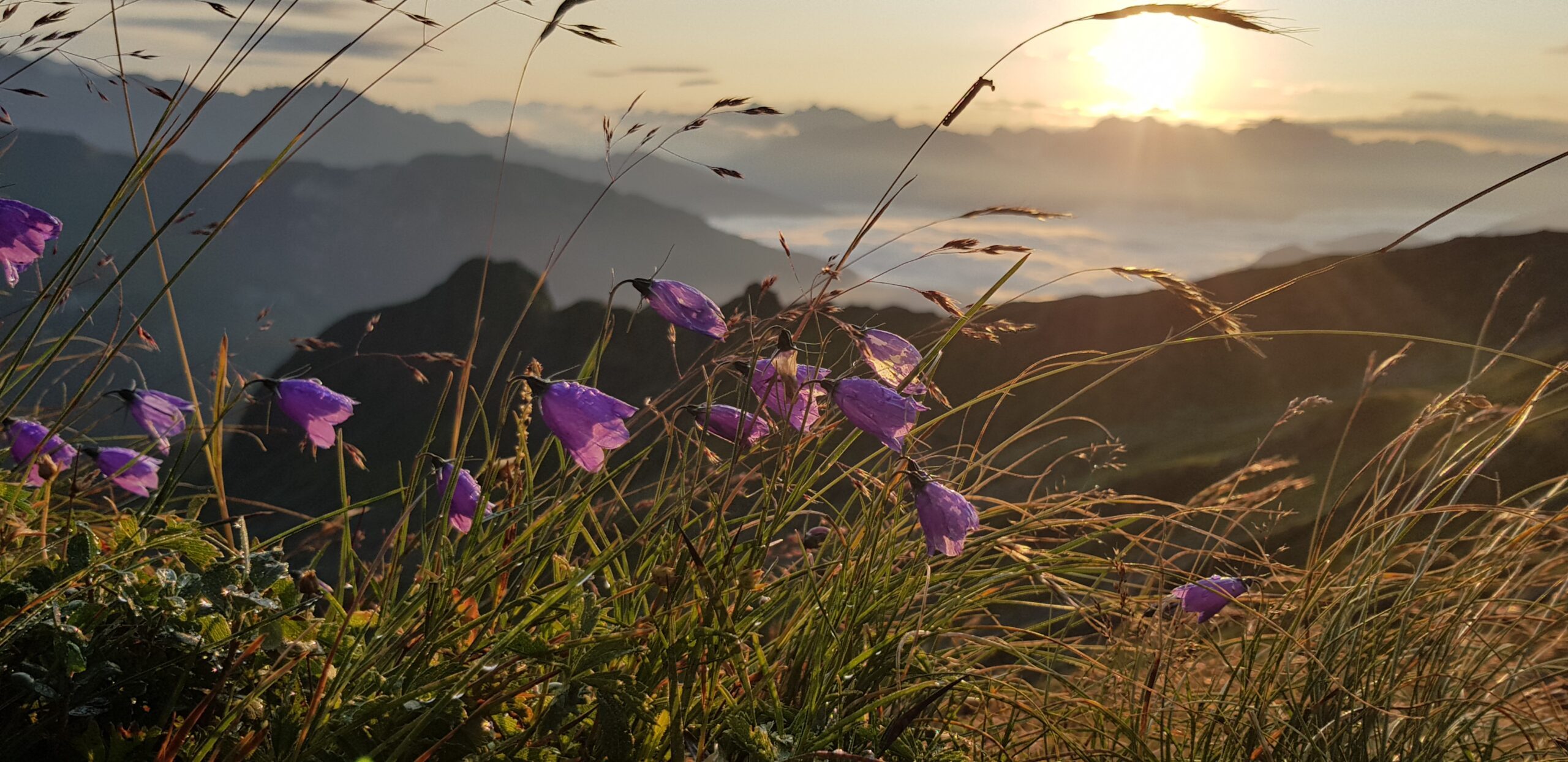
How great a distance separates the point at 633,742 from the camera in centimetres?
155

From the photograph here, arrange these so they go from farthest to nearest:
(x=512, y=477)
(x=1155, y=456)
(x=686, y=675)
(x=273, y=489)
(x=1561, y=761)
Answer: (x=273, y=489) < (x=1155, y=456) < (x=1561, y=761) < (x=512, y=477) < (x=686, y=675)

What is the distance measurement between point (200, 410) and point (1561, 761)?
8.54 ft

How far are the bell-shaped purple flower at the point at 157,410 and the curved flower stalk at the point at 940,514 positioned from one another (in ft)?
4.57

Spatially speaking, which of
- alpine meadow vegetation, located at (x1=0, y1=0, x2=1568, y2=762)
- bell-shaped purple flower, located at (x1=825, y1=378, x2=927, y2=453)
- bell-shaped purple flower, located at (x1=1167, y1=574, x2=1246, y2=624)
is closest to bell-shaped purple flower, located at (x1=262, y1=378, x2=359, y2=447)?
alpine meadow vegetation, located at (x1=0, y1=0, x2=1568, y2=762)

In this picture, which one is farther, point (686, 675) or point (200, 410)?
point (200, 410)

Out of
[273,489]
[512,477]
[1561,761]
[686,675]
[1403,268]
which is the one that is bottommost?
[273,489]

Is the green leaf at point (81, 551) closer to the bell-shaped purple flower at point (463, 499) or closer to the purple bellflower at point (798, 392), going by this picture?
the bell-shaped purple flower at point (463, 499)

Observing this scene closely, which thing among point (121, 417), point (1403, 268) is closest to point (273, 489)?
point (1403, 268)

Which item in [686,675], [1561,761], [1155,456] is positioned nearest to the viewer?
[686,675]

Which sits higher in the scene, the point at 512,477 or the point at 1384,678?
the point at 512,477

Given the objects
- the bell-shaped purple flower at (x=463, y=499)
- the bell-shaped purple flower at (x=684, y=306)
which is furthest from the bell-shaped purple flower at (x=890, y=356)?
the bell-shaped purple flower at (x=463, y=499)

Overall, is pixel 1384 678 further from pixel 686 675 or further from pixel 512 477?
pixel 512 477

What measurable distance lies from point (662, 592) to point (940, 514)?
1.81ft

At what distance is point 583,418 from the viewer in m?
1.72
